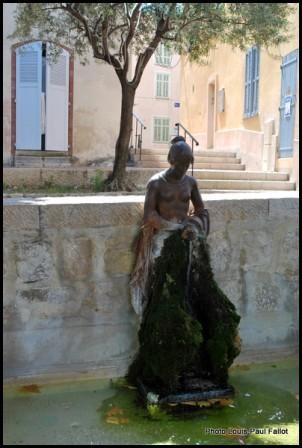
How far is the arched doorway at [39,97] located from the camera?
1059 centimetres

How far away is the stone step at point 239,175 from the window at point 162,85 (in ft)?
58.2

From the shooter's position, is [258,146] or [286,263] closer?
[286,263]

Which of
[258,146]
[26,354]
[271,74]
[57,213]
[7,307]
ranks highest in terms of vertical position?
[271,74]

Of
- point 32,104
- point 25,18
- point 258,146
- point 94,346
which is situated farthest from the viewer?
point 258,146

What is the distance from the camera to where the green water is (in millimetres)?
3033

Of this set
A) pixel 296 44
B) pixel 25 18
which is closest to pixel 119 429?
pixel 25 18

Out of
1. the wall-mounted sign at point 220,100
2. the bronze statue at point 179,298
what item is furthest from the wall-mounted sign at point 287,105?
the bronze statue at point 179,298

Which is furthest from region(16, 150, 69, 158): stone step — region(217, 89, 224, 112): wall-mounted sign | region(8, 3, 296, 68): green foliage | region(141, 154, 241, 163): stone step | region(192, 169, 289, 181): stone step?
region(217, 89, 224, 112): wall-mounted sign

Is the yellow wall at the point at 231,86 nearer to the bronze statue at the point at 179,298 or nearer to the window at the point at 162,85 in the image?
the bronze statue at the point at 179,298

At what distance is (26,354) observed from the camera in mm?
3576

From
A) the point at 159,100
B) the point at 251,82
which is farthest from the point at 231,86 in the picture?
the point at 159,100

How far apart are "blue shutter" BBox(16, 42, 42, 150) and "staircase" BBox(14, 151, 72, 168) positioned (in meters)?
0.15

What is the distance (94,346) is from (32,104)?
8052 millimetres

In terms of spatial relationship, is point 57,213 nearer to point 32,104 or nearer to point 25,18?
point 25,18
